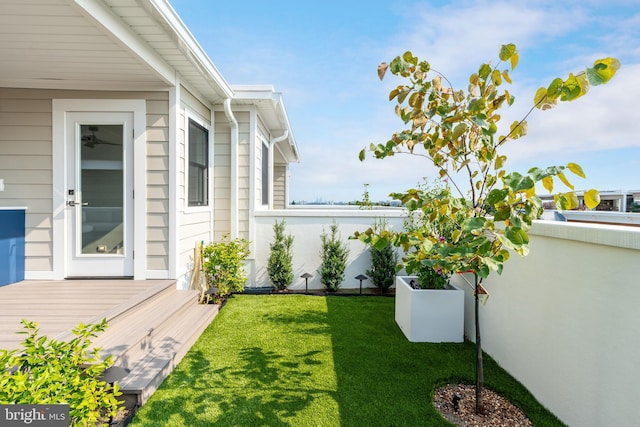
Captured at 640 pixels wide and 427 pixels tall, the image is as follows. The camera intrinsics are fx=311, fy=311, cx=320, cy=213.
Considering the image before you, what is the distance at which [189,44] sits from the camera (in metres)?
3.16

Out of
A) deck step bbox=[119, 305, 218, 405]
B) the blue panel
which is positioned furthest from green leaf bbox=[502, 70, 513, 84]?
the blue panel

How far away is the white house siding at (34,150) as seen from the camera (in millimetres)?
3719

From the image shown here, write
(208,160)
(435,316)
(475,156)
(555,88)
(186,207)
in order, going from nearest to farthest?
1. (555,88)
2. (475,156)
3. (435,316)
4. (186,207)
5. (208,160)

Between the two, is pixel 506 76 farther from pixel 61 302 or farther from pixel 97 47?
pixel 61 302

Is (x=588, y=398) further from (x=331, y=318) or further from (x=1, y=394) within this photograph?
(x=1, y=394)

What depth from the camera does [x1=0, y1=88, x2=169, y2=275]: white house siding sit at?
3.72 meters

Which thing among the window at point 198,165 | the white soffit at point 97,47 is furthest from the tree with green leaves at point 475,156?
the window at point 198,165

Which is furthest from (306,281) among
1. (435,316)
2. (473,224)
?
(473,224)

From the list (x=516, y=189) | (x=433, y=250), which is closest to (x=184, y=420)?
(x=433, y=250)

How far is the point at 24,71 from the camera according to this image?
3320 millimetres

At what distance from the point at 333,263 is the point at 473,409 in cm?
314
